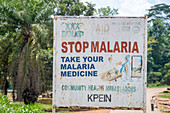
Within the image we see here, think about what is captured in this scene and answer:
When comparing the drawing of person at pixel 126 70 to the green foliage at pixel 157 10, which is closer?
the drawing of person at pixel 126 70

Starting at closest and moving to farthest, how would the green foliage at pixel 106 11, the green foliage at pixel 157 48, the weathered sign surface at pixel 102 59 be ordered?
the weathered sign surface at pixel 102 59 → the green foliage at pixel 106 11 → the green foliage at pixel 157 48

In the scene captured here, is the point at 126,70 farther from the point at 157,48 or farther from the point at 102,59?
the point at 157,48

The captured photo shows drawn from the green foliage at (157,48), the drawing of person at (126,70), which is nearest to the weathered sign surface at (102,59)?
the drawing of person at (126,70)

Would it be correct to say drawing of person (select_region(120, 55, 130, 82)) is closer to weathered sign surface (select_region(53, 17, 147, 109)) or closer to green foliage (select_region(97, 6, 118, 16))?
A: weathered sign surface (select_region(53, 17, 147, 109))

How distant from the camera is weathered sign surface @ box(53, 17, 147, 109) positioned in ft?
15.9

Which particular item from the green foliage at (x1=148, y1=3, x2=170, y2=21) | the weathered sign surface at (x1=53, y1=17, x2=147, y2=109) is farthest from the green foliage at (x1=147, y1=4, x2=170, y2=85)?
the weathered sign surface at (x1=53, y1=17, x2=147, y2=109)

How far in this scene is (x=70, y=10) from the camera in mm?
26219

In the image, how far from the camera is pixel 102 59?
16.0ft

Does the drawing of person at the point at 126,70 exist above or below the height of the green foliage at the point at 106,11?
below

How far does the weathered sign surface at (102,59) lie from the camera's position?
4.84 metres

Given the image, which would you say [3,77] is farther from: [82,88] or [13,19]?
[82,88]

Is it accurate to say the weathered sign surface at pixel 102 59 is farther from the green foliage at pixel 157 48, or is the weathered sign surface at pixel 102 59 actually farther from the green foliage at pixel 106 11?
the green foliage at pixel 157 48

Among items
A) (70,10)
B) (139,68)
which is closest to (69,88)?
(139,68)

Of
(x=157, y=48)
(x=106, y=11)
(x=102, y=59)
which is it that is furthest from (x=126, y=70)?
(x=157, y=48)
